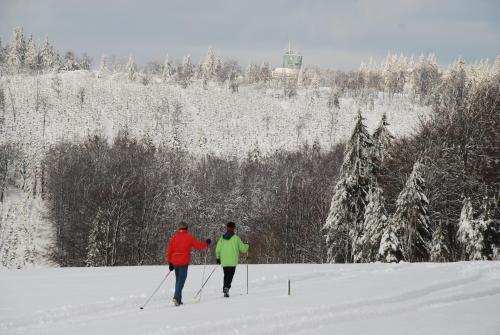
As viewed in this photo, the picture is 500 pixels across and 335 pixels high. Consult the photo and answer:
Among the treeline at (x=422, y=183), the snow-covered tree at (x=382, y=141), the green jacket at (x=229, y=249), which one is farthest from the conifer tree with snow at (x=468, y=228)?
the green jacket at (x=229, y=249)

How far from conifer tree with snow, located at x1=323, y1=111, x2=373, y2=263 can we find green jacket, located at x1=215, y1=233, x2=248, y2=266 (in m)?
22.3

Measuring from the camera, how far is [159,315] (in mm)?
11047

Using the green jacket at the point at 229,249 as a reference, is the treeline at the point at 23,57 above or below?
above

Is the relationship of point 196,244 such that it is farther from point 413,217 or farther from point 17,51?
point 17,51

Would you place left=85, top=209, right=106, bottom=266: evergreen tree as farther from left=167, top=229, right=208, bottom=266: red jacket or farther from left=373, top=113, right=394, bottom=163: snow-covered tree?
left=167, top=229, right=208, bottom=266: red jacket

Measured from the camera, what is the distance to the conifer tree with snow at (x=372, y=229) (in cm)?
3014

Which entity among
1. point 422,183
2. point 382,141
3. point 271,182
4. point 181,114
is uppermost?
point 181,114

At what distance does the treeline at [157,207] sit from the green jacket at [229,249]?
108ft

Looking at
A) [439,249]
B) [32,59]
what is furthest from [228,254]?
[32,59]

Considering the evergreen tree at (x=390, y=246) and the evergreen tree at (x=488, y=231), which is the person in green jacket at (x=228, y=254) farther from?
the evergreen tree at (x=488, y=231)

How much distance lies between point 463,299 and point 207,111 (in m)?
156

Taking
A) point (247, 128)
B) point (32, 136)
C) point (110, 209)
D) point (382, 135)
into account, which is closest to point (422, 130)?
point (382, 135)

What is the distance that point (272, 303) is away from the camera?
12.0 m

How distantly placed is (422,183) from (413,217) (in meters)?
2.13
